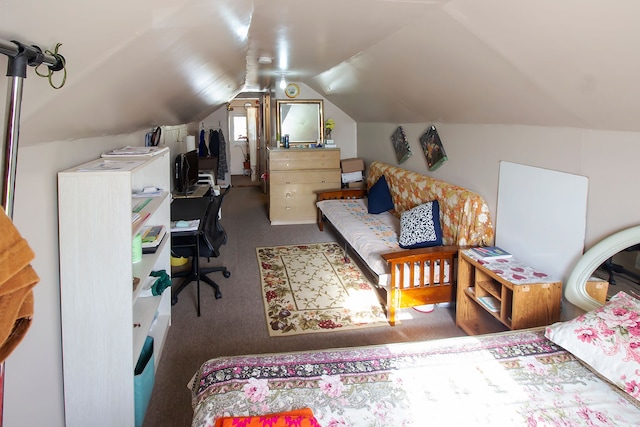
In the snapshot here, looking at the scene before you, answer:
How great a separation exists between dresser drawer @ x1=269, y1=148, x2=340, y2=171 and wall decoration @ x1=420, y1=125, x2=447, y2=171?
1949 mm

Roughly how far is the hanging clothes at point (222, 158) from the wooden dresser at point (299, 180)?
3.71 meters

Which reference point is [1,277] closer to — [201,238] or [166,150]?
[166,150]

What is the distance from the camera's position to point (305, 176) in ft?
20.0

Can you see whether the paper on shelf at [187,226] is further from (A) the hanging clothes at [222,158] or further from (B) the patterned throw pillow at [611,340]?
(A) the hanging clothes at [222,158]

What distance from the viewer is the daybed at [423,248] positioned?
10.3 feet

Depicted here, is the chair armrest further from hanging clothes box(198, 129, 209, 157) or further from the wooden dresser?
hanging clothes box(198, 129, 209, 157)

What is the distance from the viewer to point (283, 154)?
6.03 m

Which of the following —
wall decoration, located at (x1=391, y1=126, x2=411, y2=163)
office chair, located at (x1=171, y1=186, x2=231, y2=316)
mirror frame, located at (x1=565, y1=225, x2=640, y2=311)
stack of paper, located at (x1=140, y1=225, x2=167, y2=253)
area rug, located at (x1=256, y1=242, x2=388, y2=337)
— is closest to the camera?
mirror frame, located at (x1=565, y1=225, x2=640, y2=311)

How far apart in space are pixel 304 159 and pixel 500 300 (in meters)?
3.84

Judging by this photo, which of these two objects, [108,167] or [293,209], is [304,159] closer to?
[293,209]

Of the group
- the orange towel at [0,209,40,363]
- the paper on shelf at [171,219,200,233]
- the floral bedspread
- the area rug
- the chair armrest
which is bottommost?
the area rug

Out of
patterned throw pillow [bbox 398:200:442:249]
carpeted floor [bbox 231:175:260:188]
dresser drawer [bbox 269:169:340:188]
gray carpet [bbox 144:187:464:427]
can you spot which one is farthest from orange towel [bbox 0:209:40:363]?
carpeted floor [bbox 231:175:260:188]

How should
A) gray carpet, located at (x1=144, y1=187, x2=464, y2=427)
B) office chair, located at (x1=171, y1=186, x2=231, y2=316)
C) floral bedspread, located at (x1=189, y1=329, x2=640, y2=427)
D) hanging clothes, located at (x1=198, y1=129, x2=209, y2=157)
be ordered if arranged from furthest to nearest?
hanging clothes, located at (x1=198, y1=129, x2=209, y2=157), office chair, located at (x1=171, y1=186, x2=231, y2=316), gray carpet, located at (x1=144, y1=187, x2=464, y2=427), floral bedspread, located at (x1=189, y1=329, x2=640, y2=427)

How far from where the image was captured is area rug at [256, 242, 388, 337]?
10.7 feet
